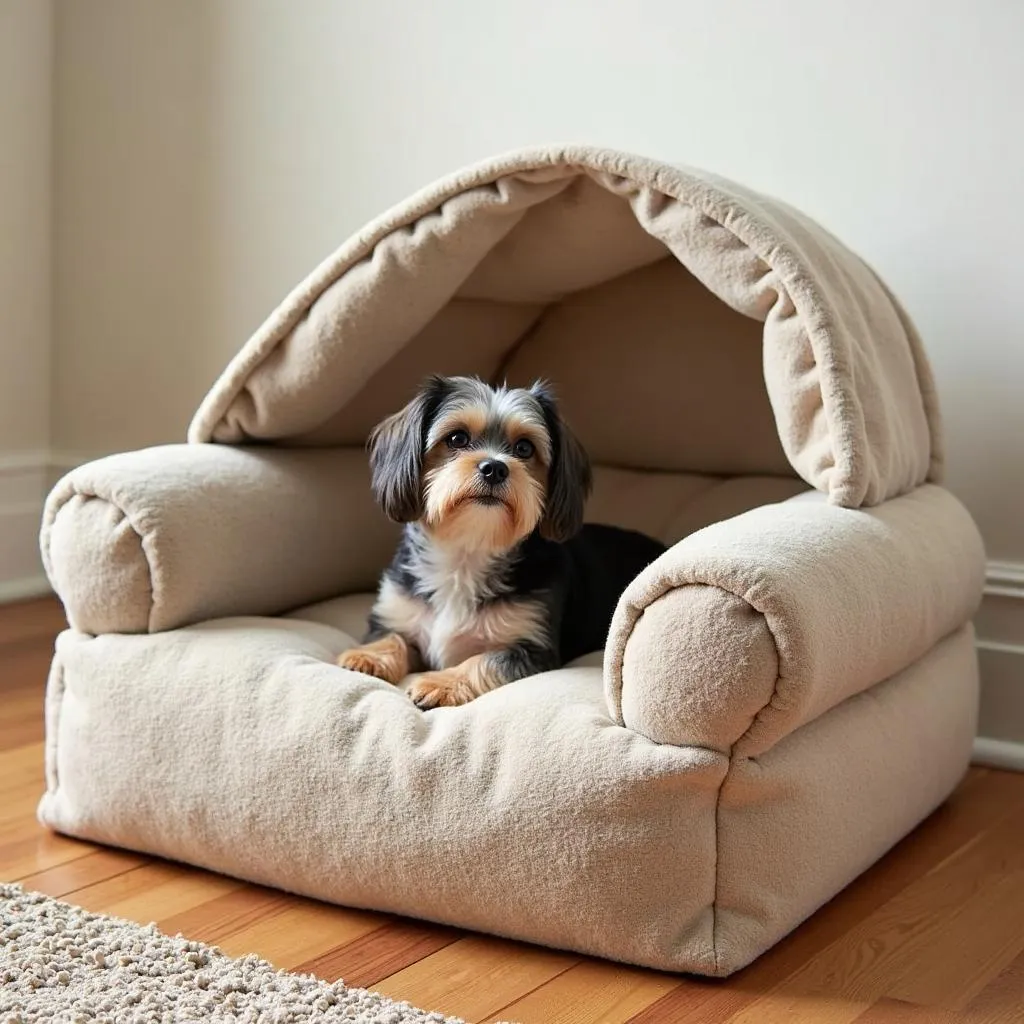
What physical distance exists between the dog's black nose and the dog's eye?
4.6 inches

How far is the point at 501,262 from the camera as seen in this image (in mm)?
2717

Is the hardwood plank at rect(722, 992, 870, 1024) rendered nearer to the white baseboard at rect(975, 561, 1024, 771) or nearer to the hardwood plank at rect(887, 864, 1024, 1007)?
the hardwood plank at rect(887, 864, 1024, 1007)

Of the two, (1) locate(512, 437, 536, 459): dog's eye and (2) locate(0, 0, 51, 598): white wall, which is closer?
(1) locate(512, 437, 536, 459): dog's eye

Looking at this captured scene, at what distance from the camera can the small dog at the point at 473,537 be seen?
222 cm

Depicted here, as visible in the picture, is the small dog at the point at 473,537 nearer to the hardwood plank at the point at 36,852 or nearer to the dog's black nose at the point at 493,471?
the dog's black nose at the point at 493,471

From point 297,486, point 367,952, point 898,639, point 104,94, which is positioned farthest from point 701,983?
point 104,94

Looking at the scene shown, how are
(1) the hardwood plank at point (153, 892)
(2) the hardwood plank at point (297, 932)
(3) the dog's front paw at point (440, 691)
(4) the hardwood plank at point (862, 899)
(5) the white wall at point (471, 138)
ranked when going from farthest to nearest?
(5) the white wall at point (471, 138)
(3) the dog's front paw at point (440, 691)
(1) the hardwood plank at point (153, 892)
(2) the hardwood plank at point (297, 932)
(4) the hardwood plank at point (862, 899)

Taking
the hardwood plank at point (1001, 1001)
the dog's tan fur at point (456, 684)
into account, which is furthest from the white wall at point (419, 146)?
the dog's tan fur at point (456, 684)

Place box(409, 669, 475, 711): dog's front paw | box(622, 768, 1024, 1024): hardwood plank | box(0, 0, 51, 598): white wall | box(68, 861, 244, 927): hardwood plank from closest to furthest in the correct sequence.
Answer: box(622, 768, 1024, 1024): hardwood plank, box(68, 861, 244, 927): hardwood plank, box(409, 669, 475, 711): dog's front paw, box(0, 0, 51, 598): white wall

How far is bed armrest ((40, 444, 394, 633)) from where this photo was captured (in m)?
2.27

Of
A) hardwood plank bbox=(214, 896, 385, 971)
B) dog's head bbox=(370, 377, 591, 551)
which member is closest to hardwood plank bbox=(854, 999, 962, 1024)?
hardwood plank bbox=(214, 896, 385, 971)

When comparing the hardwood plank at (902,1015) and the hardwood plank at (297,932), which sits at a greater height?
the hardwood plank at (902,1015)

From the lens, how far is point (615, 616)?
1.90m

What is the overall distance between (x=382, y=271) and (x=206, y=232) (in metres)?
1.64
